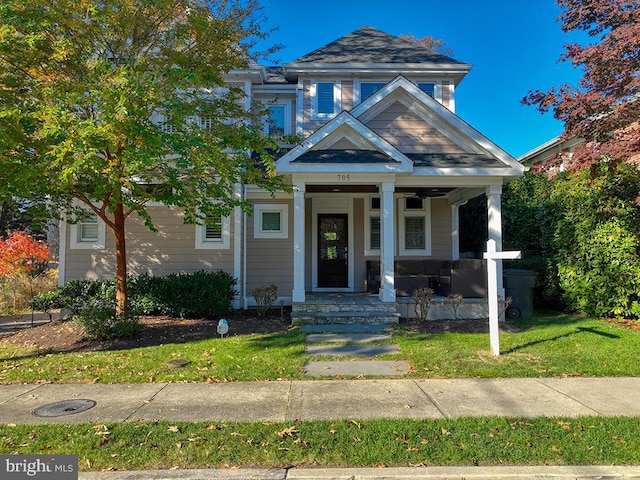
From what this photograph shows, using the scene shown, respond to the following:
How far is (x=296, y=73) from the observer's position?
12.7 metres

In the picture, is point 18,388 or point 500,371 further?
point 500,371

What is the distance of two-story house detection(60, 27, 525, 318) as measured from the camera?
9305mm

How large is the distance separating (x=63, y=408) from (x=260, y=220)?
289 inches

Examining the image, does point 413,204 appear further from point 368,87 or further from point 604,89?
point 604,89

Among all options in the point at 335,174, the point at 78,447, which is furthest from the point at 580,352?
the point at 78,447

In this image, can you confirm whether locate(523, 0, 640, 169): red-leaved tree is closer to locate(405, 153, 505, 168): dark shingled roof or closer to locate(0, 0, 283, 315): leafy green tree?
locate(405, 153, 505, 168): dark shingled roof

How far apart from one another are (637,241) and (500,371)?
593cm

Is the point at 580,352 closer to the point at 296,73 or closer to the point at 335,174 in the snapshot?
the point at 335,174

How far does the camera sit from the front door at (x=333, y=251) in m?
11.9

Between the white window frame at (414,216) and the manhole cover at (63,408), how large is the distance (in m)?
9.01

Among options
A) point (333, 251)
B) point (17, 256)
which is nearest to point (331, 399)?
point (333, 251)

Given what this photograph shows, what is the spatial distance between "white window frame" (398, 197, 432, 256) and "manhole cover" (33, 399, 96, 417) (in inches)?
355

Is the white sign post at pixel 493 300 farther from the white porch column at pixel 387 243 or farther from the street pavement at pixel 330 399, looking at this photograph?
the white porch column at pixel 387 243
